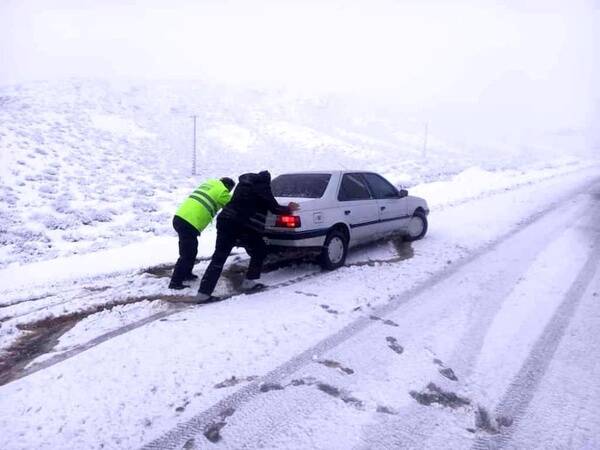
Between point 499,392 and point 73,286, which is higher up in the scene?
point 499,392

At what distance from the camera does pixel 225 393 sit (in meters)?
3.07

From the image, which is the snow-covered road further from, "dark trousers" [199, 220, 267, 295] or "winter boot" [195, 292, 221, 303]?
"dark trousers" [199, 220, 267, 295]

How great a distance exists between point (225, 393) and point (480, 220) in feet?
28.5

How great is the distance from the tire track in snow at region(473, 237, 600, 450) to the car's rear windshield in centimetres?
333

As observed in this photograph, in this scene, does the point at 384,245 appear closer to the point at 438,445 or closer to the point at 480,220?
the point at 480,220

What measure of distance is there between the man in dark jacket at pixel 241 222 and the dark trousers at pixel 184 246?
44 centimetres

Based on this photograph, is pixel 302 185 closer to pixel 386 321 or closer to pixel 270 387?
pixel 386 321

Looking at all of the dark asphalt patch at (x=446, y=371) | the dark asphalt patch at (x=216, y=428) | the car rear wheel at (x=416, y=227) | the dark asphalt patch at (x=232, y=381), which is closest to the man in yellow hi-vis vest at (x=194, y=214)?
the dark asphalt patch at (x=232, y=381)

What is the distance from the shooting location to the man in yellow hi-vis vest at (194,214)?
17.2 ft

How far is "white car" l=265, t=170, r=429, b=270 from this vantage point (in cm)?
572

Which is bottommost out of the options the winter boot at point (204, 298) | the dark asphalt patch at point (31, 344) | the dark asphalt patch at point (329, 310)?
the dark asphalt patch at point (31, 344)

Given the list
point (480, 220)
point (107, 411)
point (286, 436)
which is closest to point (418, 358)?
point (286, 436)

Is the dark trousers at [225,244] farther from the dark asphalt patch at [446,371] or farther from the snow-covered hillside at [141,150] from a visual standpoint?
the snow-covered hillside at [141,150]

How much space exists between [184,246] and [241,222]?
2.88 ft
